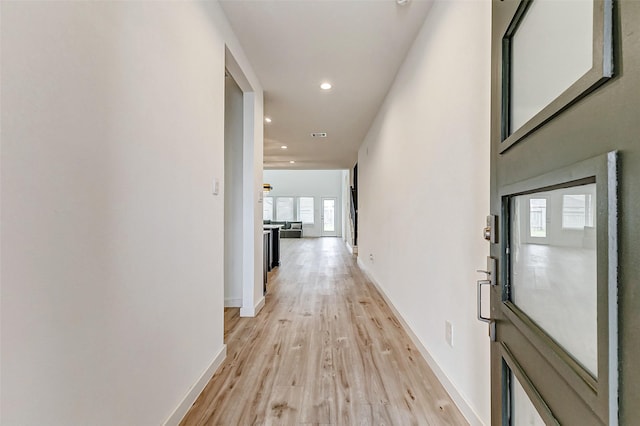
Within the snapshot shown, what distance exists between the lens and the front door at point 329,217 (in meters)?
15.3

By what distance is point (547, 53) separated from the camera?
0.72m

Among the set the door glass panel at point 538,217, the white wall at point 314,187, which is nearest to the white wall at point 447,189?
the door glass panel at point 538,217

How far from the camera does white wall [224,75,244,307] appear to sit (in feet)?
11.3

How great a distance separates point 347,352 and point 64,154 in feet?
7.06

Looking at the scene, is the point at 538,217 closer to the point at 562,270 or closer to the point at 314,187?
the point at 562,270

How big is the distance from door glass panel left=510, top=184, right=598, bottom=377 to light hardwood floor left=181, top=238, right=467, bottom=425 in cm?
118

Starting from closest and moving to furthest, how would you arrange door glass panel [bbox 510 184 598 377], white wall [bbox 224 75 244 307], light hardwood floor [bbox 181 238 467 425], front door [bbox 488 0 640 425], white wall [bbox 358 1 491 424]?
front door [bbox 488 0 640 425] → door glass panel [bbox 510 184 598 377] → white wall [bbox 358 1 491 424] → light hardwood floor [bbox 181 238 467 425] → white wall [bbox 224 75 244 307]

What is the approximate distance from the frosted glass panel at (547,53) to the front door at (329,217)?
14.4 m

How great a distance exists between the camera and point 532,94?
79 cm

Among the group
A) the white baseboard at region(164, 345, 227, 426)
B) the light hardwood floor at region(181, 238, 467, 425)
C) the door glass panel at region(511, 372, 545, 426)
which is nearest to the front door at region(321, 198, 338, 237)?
the light hardwood floor at region(181, 238, 467, 425)

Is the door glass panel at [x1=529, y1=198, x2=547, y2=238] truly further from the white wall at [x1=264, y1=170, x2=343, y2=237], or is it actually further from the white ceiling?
the white wall at [x1=264, y1=170, x2=343, y2=237]

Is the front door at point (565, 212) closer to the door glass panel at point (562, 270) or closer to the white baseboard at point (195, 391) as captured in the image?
the door glass panel at point (562, 270)

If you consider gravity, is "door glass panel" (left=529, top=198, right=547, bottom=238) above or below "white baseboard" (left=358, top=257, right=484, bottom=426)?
above

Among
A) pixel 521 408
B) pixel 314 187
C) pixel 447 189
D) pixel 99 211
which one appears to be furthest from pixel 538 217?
pixel 314 187
